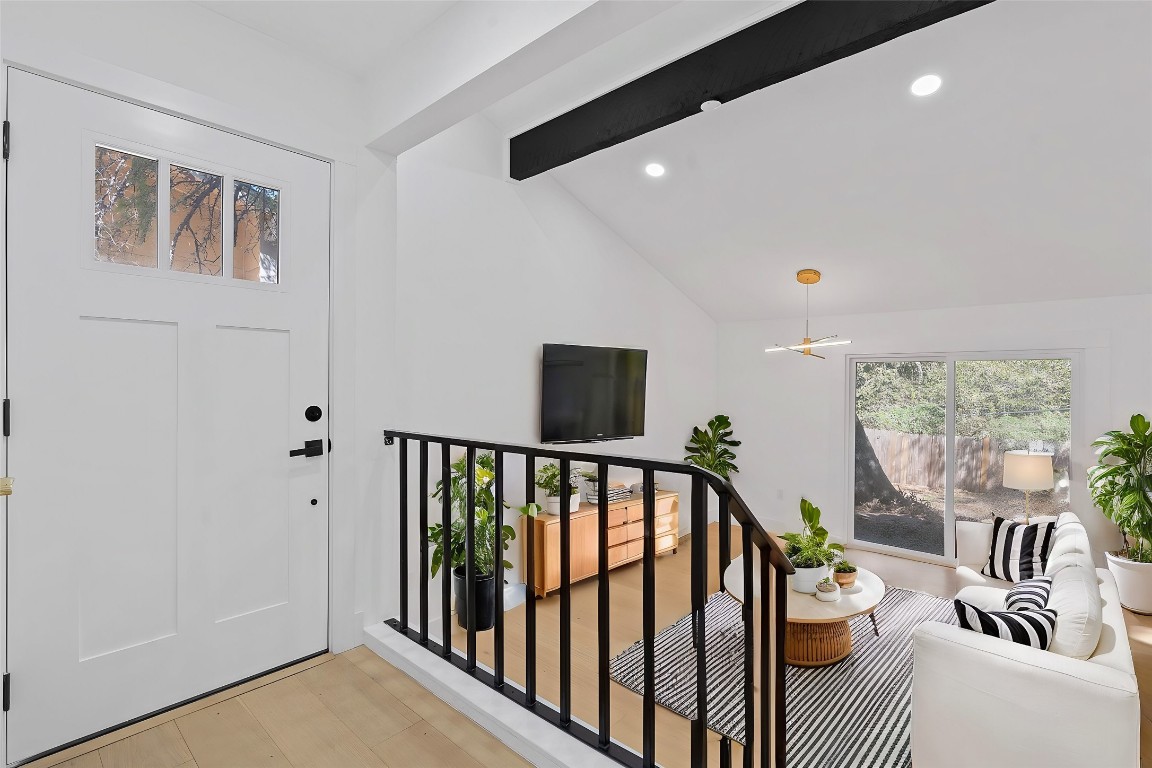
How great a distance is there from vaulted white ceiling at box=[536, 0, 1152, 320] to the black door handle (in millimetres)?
2805

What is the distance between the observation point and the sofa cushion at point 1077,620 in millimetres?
1863

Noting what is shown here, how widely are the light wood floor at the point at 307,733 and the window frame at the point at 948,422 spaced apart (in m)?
4.61

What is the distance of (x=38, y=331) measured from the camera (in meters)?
1.75

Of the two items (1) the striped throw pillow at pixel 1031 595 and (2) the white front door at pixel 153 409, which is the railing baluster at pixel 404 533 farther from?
(1) the striped throw pillow at pixel 1031 595

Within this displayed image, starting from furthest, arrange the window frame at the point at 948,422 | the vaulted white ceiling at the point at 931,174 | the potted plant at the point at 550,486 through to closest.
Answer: the window frame at the point at 948,422 → the potted plant at the point at 550,486 → the vaulted white ceiling at the point at 931,174

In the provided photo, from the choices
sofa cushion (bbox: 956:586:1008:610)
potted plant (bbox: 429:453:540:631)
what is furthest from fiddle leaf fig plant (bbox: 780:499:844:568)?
potted plant (bbox: 429:453:540:631)

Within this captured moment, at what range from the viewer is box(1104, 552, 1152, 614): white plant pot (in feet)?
12.2

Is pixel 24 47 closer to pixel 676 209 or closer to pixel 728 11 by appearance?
pixel 728 11

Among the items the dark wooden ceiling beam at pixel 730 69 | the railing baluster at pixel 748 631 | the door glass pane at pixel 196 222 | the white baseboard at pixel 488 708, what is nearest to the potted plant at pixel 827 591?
the railing baluster at pixel 748 631

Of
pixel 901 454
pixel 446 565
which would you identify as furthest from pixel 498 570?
pixel 901 454

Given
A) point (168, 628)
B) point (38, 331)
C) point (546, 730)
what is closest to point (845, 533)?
point (546, 730)

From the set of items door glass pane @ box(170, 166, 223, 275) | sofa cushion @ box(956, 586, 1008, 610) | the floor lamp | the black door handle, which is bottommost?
sofa cushion @ box(956, 586, 1008, 610)

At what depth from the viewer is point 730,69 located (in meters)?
2.91

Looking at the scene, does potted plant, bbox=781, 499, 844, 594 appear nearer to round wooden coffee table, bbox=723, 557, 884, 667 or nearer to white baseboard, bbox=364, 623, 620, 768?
round wooden coffee table, bbox=723, 557, 884, 667
